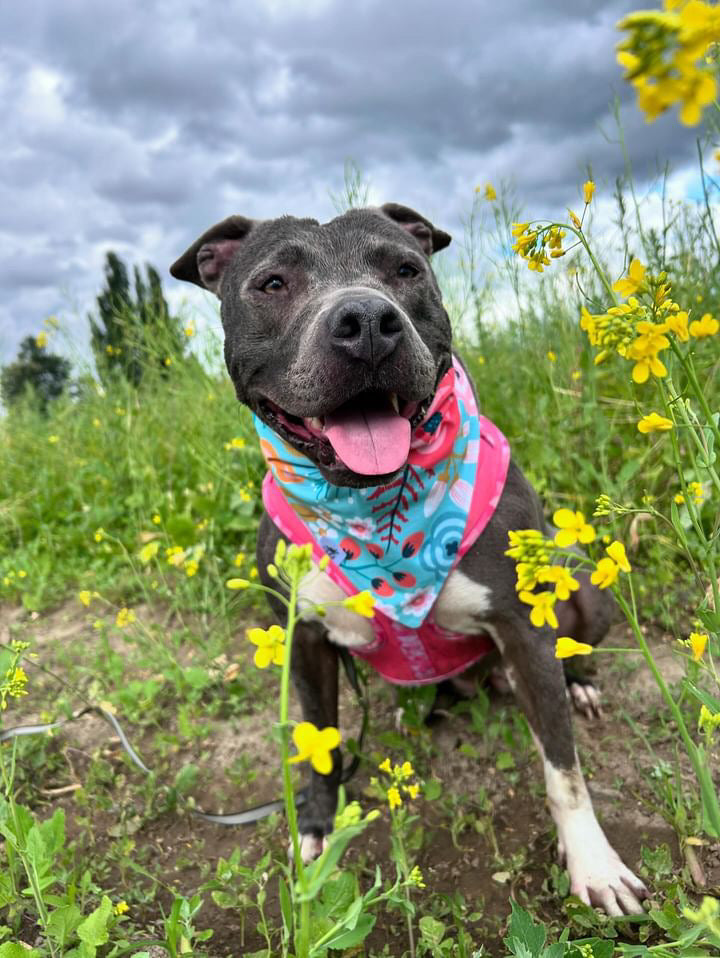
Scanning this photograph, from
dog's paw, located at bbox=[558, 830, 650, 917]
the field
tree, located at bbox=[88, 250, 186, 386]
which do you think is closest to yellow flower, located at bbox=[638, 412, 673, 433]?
the field

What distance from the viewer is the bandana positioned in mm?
2021

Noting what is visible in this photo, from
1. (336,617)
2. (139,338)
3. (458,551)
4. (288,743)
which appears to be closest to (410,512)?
(458,551)

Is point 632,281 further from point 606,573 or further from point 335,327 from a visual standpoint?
point 335,327

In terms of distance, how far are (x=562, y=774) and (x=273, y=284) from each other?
66.7 inches

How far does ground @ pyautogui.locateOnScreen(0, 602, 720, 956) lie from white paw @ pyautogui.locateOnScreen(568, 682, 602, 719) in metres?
0.04

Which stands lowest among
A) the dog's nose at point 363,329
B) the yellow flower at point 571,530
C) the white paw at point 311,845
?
the white paw at point 311,845

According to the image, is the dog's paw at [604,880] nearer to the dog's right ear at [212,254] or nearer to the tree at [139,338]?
the dog's right ear at [212,254]

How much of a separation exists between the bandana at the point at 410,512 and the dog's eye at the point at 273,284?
485 millimetres

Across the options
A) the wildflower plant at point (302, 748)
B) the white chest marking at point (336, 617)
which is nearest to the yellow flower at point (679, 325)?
the wildflower plant at point (302, 748)

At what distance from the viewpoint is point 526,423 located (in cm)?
369

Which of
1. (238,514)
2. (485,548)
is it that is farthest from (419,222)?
(238,514)

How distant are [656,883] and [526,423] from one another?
2.31 metres

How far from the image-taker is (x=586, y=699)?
257 centimetres

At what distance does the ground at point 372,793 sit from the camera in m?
1.86
